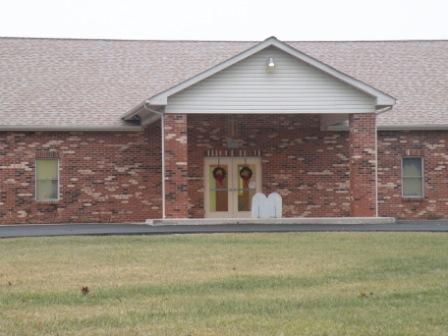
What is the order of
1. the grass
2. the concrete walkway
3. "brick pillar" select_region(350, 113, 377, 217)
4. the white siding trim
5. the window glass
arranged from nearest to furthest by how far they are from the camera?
1. the grass
2. the concrete walkway
3. the white siding trim
4. "brick pillar" select_region(350, 113, 377, 217)
5. the window glass

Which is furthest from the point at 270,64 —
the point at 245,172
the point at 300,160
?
the point at 245,172

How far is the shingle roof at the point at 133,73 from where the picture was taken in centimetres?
3141

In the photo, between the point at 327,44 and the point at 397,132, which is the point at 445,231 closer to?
the point at 397,132

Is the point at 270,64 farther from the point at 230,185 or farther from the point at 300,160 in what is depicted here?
the point at 230,185

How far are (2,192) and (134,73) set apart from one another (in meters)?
6.52

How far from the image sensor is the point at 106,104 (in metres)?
31.9

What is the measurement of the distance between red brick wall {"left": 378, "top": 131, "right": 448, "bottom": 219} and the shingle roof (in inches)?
25.3

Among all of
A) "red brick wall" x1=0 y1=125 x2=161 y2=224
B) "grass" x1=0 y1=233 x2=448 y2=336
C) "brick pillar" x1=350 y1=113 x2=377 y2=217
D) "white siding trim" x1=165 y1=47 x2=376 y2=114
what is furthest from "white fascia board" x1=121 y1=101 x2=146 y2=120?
"grass" x1=0 y1=233 x2=448 y2=336

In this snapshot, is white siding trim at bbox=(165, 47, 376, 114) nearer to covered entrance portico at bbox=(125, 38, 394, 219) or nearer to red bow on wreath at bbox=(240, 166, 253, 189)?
covered entrance portico at bbox=(125, 38, 394, 219)

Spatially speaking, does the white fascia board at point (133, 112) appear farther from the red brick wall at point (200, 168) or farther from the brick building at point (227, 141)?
the red brick wall at point (200, 168)

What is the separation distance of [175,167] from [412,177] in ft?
28.2

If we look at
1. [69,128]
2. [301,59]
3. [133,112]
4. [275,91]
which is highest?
[301,59]

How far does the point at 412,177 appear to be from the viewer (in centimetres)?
3253

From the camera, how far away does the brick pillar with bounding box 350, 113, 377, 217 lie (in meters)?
28.6
